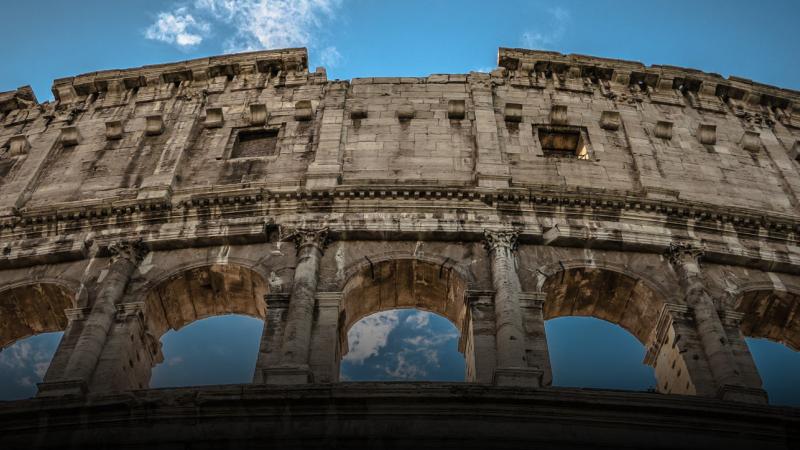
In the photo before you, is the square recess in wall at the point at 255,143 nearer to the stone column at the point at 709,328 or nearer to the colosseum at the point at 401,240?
the colosseum at the point at 401,240

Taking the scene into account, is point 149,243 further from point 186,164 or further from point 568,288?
point 568,288

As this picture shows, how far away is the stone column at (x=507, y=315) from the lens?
12750 millimetres

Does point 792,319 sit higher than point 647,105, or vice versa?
point 647,105

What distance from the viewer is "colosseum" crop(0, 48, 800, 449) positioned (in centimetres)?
1155

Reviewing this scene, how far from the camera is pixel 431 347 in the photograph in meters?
30.3

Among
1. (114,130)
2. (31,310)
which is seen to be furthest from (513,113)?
(31,310)

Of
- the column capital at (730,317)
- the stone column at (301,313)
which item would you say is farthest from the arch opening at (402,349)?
the column capital at (730,317)

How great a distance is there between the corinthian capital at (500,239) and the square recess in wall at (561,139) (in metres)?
4.91

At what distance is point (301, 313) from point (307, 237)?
2291mm

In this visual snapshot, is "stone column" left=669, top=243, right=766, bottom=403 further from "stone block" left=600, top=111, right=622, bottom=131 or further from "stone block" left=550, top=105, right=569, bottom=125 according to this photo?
"stone block" left=550, top=105, right=569, bottom=125

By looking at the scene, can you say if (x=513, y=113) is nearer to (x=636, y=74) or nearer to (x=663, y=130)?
(x=663, y=130)

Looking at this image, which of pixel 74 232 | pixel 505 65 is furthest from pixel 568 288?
pixel 74 232

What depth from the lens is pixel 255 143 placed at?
66.3 feet

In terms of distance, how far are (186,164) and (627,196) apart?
10.6m
